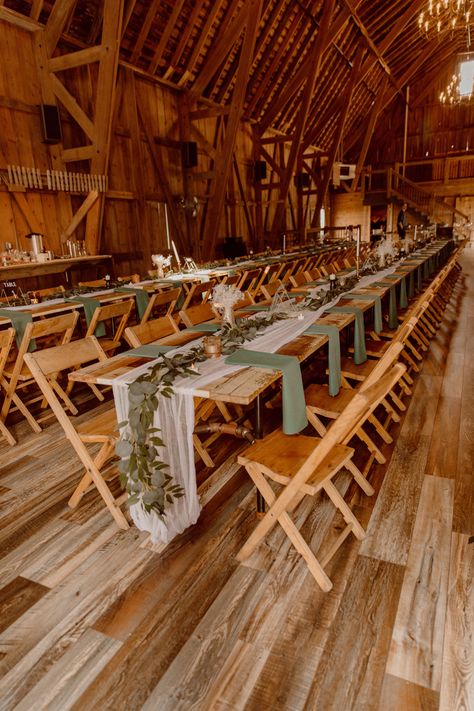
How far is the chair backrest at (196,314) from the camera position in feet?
11.5

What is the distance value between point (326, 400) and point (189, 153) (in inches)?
352

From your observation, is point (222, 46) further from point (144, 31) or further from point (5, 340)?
point (5, 340)

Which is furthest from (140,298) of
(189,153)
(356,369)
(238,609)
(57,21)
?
(189,153)

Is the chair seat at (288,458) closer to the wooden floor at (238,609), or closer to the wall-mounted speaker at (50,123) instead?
the wooden floor at (238,609)

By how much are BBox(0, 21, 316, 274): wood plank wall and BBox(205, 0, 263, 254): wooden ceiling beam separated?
86 centimetres

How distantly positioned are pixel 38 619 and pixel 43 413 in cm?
242

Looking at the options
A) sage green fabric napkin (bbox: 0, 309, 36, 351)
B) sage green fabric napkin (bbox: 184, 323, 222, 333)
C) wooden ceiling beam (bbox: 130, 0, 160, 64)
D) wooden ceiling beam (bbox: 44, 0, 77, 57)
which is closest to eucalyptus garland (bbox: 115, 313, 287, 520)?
sage green fabric napkin (bbox: 184, 323, 222, 333)

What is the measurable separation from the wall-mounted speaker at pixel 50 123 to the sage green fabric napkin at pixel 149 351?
5680 mm

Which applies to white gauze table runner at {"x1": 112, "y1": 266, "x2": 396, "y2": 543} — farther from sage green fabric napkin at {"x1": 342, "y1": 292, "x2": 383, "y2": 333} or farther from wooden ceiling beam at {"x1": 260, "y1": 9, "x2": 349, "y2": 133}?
wooden ceiling beam at {"x1": 260, "y1": 9, "x2": 349, "y2": 133}

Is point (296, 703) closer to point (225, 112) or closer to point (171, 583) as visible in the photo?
point (171, 583)

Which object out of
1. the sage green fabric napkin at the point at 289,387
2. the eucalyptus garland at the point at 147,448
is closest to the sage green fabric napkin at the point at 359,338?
the sage green fabric napkin at the point at 289,387

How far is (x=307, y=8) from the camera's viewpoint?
1034cm

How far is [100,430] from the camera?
2.49 metres

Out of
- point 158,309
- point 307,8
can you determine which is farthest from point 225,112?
point 158,309
